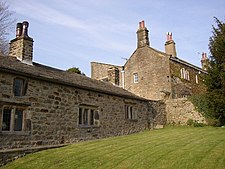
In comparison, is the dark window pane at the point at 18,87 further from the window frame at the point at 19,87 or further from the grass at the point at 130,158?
the grass at the point at 130,158

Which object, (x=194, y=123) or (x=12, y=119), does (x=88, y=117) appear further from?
(x=194, y=123)

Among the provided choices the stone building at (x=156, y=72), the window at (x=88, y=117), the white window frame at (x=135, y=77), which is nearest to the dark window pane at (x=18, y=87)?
the window at (x=88, y=117)

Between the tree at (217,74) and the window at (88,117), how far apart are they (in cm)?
707

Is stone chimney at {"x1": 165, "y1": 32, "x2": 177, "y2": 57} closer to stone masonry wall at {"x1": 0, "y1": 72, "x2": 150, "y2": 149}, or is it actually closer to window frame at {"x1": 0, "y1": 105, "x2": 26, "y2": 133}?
stone masonry wall at {"x1": 0, "y1": 72, "x2": 150, "y2": 149}

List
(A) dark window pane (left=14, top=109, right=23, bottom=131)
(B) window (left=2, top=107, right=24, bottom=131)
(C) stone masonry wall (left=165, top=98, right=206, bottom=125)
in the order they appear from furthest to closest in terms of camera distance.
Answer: (C) stone masonry wall (left=165, top=98, right=206, bottom=125)
(A) dark window pane (left=14, top=109, right=23, bottom=131)
(B) window (left=2, top=107, right=24, bottom=131)

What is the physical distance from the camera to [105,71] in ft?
118

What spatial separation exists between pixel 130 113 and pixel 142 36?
13.5 m

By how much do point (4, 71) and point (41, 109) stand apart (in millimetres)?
2694

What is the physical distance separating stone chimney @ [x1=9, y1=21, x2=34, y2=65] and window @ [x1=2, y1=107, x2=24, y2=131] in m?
4.15

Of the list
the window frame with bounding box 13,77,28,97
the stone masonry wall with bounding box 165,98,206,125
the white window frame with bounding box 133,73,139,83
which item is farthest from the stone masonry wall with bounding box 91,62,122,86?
the window frame with bounding box 13,77,28,97

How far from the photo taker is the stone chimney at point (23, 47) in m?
14.6

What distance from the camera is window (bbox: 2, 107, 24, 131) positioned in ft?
35.8

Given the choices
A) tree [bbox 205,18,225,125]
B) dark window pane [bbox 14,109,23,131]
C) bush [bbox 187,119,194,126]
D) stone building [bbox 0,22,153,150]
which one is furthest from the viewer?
bush [bbox 187,119,194,126]

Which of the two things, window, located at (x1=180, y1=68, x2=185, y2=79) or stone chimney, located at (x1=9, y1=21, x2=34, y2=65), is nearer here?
stone chimney, located at (x1=9, y1=21, x2=34, y2=65)
